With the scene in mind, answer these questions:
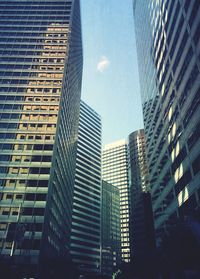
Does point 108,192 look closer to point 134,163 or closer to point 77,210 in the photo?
point 134,163

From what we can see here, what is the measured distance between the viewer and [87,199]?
12475 centimetres

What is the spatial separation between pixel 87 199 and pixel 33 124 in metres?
72.0

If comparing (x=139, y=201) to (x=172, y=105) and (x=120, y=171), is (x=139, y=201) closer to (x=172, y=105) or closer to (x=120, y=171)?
(x=120, y=171)

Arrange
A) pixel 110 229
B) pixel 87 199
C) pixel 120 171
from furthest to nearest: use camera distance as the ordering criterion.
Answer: pixel 120 171 < pixel 110 229 < pixel 87 199

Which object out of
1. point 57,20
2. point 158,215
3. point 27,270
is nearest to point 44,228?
point 27,270

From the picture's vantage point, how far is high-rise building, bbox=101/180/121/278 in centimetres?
13475

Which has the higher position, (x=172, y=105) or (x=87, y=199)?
(x=87, y=199)

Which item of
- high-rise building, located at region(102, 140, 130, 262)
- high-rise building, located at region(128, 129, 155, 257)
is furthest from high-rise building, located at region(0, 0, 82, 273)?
high-rise building, located at region(102, 140, 130, 262)

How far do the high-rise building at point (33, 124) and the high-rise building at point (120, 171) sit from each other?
4197 inches

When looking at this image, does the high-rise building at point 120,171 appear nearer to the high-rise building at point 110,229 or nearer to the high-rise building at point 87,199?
the high-rise building at point 110,229

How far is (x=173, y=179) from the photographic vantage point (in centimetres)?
4531

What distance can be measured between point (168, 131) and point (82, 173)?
8256 cm

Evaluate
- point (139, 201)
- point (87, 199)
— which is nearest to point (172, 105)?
point (139, 201)

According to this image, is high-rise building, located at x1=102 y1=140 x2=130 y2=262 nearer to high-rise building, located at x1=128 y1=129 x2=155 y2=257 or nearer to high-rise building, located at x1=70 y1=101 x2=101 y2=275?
high-rise building, located at x1=128 y1=129 x2=155 y2=257
